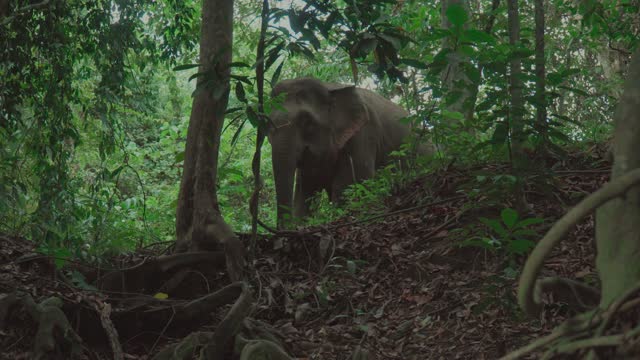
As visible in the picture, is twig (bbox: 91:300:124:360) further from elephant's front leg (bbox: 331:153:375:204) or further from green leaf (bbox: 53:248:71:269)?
elephant's front leg (bbox: 331:153:375:204)

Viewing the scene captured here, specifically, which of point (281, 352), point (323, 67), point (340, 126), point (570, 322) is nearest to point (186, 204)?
point (281, 352)

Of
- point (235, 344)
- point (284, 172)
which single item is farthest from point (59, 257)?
point (284, 172)

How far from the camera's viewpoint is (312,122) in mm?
10414

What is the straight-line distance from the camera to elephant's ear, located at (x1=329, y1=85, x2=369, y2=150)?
35.2 ft

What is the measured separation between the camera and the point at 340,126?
10750 millimetres

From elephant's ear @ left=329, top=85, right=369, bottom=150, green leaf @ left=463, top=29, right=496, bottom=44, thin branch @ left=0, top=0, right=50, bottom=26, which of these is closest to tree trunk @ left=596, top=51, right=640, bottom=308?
green leaf @ left=463, top=29, right=496, bottom=44

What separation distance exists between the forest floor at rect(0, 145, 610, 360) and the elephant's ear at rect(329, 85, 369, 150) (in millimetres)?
4325

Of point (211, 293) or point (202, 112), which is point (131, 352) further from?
point (202, 112)

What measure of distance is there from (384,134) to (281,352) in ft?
28.2

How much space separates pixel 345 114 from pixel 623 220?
8581 mm

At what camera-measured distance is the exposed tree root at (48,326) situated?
12.8 feet

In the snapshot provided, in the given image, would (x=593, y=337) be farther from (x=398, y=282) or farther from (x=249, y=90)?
(x=249, y=90)

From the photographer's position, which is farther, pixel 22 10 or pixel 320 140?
pixel 320 140

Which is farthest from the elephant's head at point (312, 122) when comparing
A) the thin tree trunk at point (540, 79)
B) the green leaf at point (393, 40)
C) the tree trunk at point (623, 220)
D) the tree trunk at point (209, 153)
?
the tree trunk at point (623, 220)
